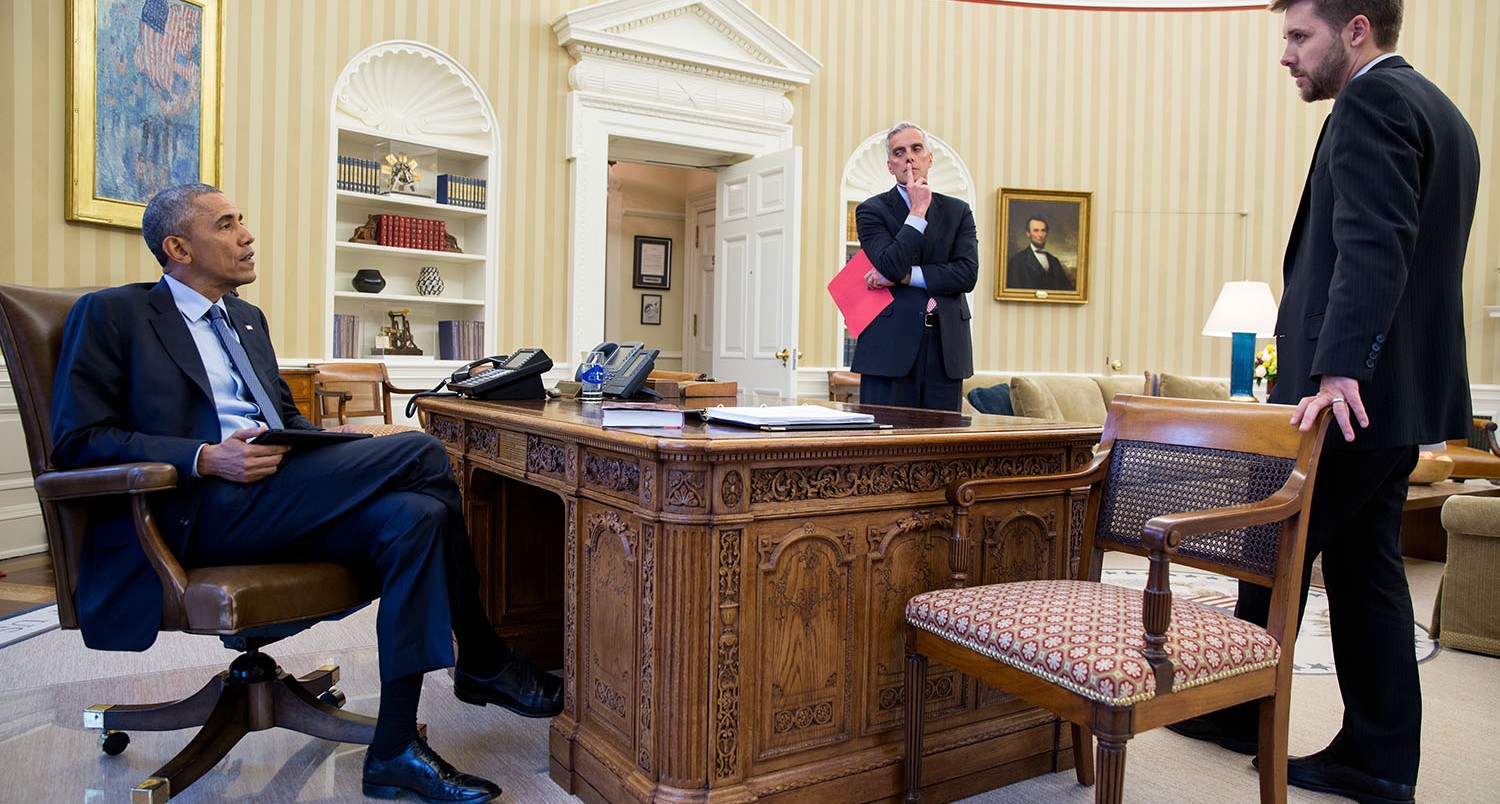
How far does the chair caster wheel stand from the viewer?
2.30 metres

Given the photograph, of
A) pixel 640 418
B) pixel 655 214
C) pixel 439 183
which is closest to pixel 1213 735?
pixel 640 418

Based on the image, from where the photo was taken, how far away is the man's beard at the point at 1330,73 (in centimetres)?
211

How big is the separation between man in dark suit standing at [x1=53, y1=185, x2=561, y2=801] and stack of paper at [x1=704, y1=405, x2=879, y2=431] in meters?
0.63

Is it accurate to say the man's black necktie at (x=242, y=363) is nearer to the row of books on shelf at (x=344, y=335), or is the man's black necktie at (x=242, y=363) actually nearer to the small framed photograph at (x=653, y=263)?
the row of books on shelf at (x=344, y=335)

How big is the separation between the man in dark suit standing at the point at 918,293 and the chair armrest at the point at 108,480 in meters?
2.02

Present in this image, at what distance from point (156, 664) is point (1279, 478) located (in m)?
3.04

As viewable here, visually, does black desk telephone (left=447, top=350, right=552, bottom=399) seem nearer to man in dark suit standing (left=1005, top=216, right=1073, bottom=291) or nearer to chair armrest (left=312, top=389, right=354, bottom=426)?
chair armrest (left=312, top=389, right=354, bottom=426)

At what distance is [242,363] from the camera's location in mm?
2320

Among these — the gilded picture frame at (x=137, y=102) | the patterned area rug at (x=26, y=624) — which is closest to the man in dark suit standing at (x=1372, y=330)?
the patterned area rug at (x=26, y=624)

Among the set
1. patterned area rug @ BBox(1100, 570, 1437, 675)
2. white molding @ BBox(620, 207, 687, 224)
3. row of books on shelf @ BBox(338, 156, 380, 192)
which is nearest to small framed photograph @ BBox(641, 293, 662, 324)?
white molding @ BBox(620, 207, 687, 224)

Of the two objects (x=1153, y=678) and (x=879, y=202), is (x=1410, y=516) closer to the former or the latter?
(x=879, y=202)

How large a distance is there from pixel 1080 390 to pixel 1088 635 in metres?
5.08

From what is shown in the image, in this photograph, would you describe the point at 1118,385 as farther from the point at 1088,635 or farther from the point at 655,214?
the point at 1088,635

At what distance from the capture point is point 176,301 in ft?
7.30
